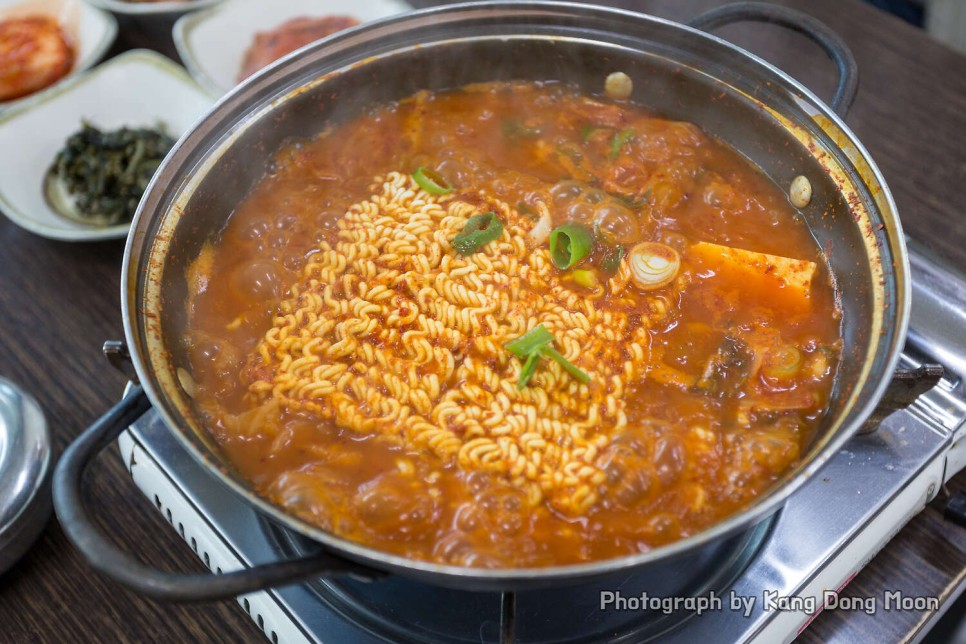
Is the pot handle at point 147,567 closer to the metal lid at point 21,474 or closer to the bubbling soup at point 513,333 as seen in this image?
the bubbling soup at point 513,333

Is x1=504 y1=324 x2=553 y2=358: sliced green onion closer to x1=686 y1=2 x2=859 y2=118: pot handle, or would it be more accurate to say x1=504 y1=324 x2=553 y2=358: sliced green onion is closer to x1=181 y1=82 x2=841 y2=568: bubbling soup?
x1=181 y1=82 x2=841 y2=568: bubbling soup

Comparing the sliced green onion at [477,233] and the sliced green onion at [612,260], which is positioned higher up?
the sliced green onion at [612,260]

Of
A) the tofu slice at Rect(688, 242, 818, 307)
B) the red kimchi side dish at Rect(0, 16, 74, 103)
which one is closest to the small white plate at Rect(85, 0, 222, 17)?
the red kimchi side dish at Rect(0, 16, 74, 103)

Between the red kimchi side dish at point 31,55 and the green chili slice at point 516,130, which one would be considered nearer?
the green chili slice at point 516,130

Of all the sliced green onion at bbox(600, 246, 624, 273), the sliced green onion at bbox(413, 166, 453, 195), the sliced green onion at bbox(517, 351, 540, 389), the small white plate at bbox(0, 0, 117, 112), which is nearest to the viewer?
the sliced green onion at bbox(517, 351, 540, 389)

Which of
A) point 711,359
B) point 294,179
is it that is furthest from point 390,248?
point 711,359

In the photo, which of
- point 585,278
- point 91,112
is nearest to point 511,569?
point 585,278

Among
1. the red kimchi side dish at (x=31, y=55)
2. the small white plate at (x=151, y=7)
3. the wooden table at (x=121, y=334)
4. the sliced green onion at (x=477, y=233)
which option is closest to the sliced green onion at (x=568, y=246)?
the sliced green onion at (x=477, y=233)
